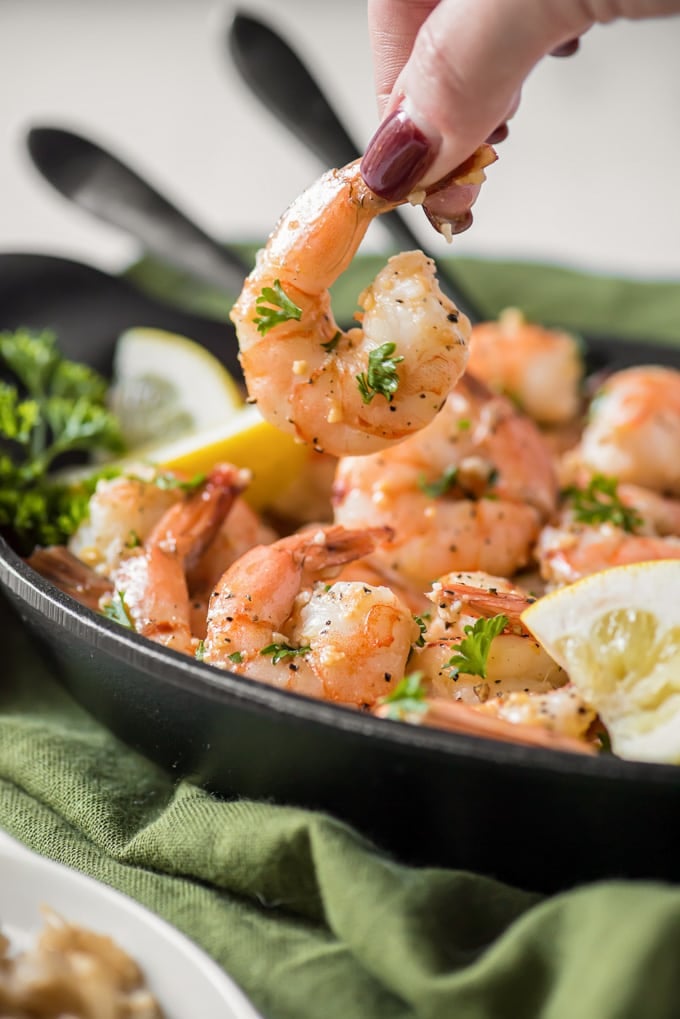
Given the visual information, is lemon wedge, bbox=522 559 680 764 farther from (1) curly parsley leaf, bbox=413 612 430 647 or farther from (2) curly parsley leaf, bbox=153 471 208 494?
(2) curly parsley leaf, bbox=153 471 208 494

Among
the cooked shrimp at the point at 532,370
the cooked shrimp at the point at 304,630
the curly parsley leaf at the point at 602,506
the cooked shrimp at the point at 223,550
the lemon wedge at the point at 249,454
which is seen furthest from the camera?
the cooked shrimp at the point at 532,370

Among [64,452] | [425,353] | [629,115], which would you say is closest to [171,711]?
[425,353]

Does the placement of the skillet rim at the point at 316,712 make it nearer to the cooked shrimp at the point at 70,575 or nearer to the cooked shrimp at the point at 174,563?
the cooked shrimp at the point at 174,563

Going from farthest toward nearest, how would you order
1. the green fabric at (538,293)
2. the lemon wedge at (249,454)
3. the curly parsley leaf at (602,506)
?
the green fabric at (538,293) < the lemon wedge at (249,454) < the curly parsley leaf at (602,506)

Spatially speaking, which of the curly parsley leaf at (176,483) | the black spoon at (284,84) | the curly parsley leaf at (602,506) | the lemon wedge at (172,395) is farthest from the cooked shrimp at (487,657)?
the black spoon at (284,84)

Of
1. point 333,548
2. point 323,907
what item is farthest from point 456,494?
point 323,907

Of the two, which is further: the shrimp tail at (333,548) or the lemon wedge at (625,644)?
the shrimp tail at (333,548)

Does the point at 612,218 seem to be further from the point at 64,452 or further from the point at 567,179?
the point at 64,452
